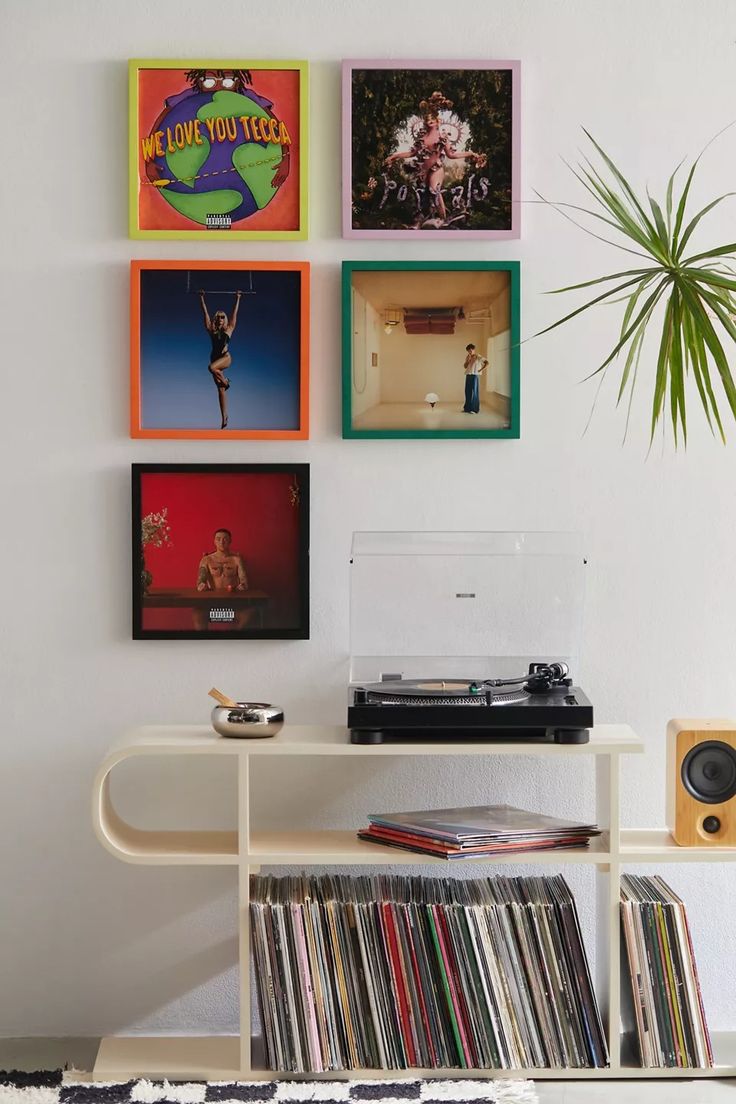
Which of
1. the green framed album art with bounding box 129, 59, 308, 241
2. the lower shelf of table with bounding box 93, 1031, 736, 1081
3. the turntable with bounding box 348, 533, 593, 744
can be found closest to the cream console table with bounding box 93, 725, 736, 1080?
the lower shelf of table with bounding box 93, 1031, 736, 1081

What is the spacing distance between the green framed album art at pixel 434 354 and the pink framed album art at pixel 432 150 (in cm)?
10

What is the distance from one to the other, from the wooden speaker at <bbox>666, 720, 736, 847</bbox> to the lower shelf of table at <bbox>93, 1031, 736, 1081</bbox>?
42cm

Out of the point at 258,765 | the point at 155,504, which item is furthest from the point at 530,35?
the point at 258,765

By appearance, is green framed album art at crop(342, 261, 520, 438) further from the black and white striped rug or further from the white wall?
the black and white striped rug

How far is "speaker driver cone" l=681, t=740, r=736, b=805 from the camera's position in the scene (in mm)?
2045

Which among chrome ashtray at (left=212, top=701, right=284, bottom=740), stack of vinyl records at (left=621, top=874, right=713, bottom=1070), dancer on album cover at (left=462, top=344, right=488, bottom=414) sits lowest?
stack of vinyl records at (left=621, top=874, right=713, bottom=1070)

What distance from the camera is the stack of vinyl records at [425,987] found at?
78.2 inches

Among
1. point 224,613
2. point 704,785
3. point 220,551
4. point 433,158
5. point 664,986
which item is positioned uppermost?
point 433,158

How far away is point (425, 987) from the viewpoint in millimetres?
1997

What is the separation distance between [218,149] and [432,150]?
16.7 inches

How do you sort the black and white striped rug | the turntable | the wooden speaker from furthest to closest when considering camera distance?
the turntable, the wooden speaker, the black and white striped rug

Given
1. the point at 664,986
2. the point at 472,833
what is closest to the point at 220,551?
the point at 472,833

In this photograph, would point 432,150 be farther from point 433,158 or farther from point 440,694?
point 440,694

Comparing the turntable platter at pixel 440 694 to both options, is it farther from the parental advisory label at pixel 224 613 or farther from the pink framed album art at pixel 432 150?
the pink framed album art at pixel 432 150
